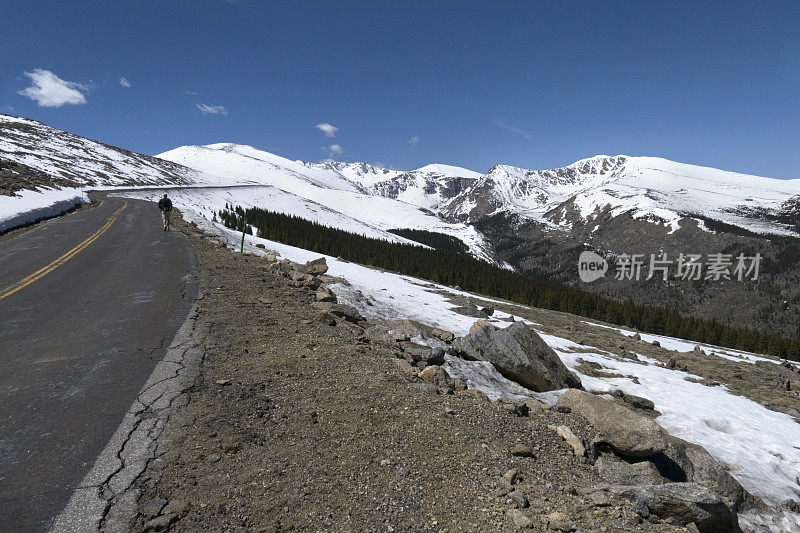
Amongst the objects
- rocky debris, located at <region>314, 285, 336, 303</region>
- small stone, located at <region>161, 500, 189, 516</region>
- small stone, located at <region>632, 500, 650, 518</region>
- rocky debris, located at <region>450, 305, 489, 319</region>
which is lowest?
rocky debris, located at <region>450, 305, 489, 319</region>

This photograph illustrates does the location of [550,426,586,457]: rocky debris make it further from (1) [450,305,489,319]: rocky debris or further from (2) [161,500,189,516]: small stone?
(1) [450,305,489,319]: rocky debris

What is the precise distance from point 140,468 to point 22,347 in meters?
5.67

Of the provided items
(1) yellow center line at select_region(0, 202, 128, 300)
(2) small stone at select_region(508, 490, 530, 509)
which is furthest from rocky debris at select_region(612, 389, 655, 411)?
(1) yellow center line at select_region(0, 202, 128, 300)

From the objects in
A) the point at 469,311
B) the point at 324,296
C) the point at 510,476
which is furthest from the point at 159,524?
→ the point at 469,311

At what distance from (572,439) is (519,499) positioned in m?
2.57

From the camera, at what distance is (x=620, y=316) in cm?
8731

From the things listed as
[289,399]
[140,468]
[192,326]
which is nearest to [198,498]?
[140,468]

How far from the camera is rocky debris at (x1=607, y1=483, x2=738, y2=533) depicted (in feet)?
16.2

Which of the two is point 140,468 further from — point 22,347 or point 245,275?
point 245,275

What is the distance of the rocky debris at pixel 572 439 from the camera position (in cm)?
656

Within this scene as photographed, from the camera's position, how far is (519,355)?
484 inches

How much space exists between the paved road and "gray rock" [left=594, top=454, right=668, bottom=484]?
7.66m

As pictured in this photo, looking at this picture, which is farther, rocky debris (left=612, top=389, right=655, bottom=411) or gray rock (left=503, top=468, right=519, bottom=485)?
rocky debris (left=612, top=389, right=655, bottom=411)

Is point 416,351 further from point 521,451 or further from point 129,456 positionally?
point 129,456
